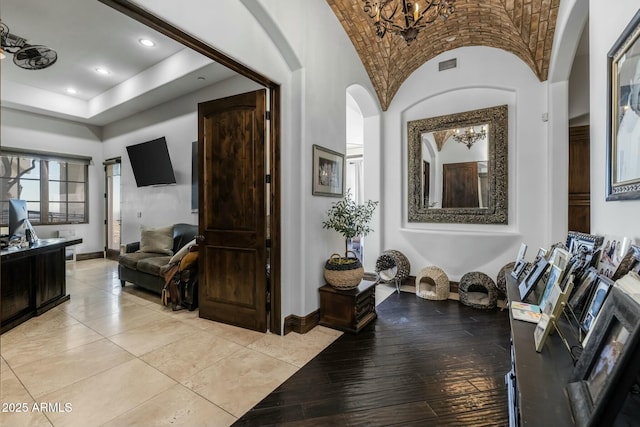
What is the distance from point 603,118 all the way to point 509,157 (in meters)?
2.35

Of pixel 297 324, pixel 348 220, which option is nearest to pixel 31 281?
pixel 297 324

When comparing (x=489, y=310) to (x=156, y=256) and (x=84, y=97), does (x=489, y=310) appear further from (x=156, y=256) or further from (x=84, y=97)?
(x=84, y=97)

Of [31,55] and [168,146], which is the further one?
[168,146]

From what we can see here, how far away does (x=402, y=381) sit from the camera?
208 cm

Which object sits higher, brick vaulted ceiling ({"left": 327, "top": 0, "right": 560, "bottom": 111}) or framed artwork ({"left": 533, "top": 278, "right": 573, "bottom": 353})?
brick vaulted ceiling ({"left": 327, "top": 0, "right": 560, "bottom": 111})

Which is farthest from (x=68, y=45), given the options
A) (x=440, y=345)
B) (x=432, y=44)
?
(x=440, y=345)

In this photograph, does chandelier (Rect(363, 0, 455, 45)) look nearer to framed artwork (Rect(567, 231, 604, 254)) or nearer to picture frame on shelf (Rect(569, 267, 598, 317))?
framed artwork (Rect(567, 231, 604, 254))

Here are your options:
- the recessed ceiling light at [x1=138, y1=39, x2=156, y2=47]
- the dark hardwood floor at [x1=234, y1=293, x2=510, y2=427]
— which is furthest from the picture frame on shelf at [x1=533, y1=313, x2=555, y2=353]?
the recessed ceiling light at [x1=138, y1=39, x2=156, y2=47]

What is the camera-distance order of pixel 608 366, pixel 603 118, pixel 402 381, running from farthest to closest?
1. pixel 402 381
2. pixel 603 118
3. pixel 608 366

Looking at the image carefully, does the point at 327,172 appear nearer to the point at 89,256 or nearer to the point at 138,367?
the point at 138,367

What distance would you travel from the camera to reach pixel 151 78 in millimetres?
4609

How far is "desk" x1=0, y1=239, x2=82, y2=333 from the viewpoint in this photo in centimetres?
288

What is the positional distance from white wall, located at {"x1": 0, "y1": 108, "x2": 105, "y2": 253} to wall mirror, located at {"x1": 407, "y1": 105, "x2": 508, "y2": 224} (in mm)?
6414

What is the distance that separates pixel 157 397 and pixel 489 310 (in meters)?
3.54
